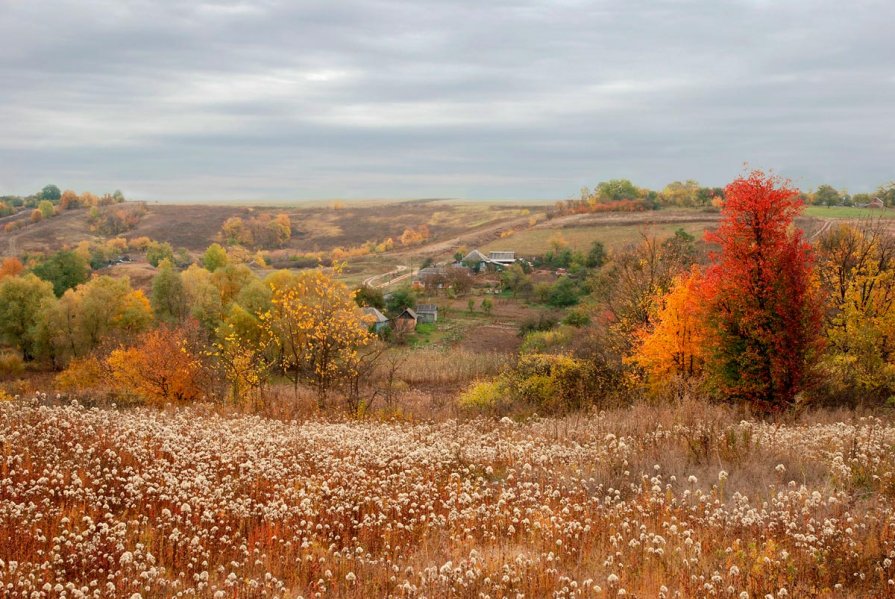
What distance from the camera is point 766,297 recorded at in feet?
90.1

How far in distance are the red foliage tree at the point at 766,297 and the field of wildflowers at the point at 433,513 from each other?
12.0 metres

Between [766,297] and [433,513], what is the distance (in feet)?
70.7

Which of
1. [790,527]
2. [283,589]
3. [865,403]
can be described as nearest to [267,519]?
[283,589]

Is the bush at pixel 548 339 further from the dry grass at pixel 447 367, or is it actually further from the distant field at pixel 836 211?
the distant field at pixel 836 211

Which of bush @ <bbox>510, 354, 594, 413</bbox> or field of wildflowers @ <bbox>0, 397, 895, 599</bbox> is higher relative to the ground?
field of wildflowers @ <bbox>0, 397, 895, 599</bbox>

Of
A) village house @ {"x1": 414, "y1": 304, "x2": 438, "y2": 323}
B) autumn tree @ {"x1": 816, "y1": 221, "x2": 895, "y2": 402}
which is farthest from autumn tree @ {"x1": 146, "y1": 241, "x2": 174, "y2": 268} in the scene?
autumn tree @ {"x1": 816, "y1": 221, "x2": 895, "y2": 402}

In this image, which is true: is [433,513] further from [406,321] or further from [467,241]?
[467,241]

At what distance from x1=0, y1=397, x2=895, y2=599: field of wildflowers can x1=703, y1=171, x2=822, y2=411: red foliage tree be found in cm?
1201

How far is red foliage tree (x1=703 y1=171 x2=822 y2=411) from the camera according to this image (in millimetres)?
27266

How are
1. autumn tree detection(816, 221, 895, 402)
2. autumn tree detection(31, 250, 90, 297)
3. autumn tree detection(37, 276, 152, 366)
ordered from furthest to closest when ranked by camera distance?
autumn tree detection(31, 250, 90, 297), autumn tree detection(37, 276, 152, 366), autumn tree detection(816, 221, 895, 402)

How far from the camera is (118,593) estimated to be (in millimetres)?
7934

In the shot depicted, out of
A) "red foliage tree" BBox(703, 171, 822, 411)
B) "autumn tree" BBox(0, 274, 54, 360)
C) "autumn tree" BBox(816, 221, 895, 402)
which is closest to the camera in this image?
"red foliage tree" BBox(703, 171, 822, 411)

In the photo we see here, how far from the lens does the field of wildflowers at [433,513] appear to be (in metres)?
8.10

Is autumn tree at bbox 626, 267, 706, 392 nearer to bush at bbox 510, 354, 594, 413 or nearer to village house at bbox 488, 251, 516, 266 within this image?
bush at bbox 510, 354, 594, 413
